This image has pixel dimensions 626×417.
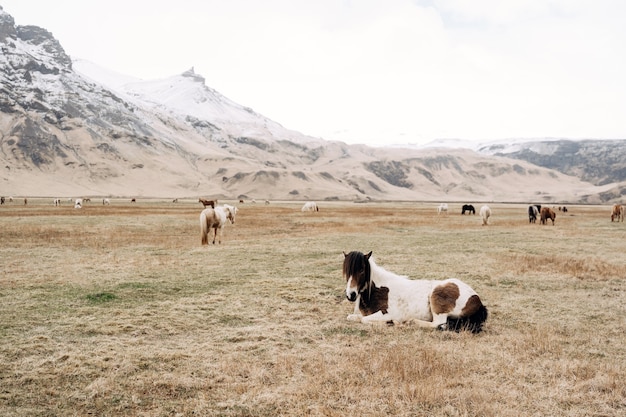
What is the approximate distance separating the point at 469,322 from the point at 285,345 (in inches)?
156

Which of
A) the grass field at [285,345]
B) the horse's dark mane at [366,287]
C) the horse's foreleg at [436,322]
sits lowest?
the grass field at [285,345]

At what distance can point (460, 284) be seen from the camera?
370 inches

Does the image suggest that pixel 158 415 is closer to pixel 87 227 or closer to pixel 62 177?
pixel 87 227

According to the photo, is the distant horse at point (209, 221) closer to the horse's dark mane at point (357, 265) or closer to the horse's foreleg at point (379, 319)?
the horse's dark mane at point (357, 265)

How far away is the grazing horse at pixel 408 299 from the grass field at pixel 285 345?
386 mm

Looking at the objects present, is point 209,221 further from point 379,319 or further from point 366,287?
point 379,319

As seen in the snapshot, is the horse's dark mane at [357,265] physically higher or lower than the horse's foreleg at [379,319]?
higher

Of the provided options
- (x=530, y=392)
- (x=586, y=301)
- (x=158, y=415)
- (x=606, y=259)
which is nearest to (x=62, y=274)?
(x=158, y=415)

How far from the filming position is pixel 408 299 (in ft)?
31.7

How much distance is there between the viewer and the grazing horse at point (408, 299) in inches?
359

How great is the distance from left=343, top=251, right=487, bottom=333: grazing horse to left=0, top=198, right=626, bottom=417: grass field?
0.39 m

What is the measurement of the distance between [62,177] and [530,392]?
189 metres

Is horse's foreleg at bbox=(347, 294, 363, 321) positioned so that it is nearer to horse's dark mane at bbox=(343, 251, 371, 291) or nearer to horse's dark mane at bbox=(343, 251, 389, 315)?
horse's dark mane at bbox=(343, 251, 389, 315)

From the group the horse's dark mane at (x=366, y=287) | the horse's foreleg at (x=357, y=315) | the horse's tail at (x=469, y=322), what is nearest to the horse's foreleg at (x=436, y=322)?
the horse's tail at (x=469, y=322)
